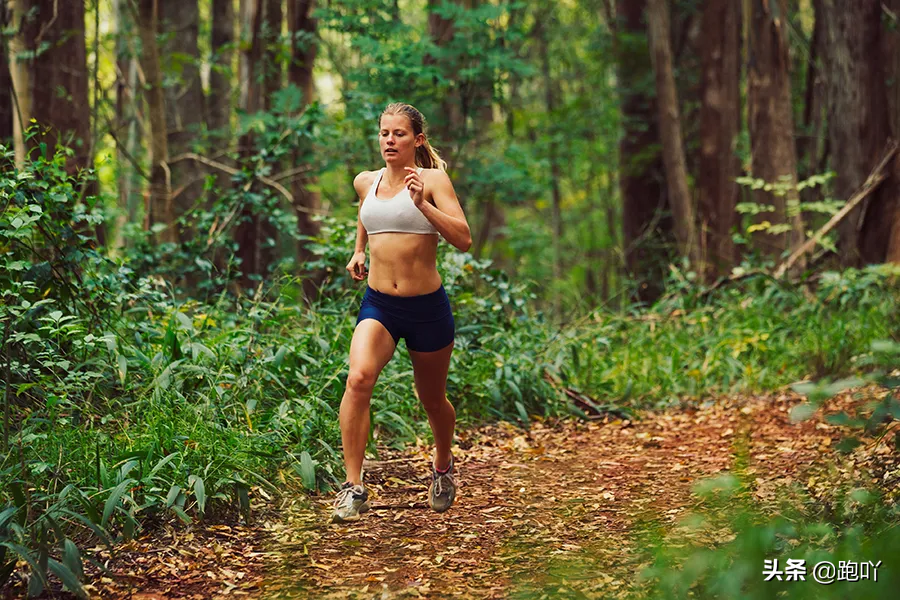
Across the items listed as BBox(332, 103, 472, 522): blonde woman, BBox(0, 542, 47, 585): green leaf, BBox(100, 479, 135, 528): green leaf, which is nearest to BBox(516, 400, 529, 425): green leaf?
BBox(332, 103, 472, 522): blonde woman

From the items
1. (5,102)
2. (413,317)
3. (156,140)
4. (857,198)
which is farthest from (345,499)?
(857,198)

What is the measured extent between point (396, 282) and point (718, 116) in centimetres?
1138

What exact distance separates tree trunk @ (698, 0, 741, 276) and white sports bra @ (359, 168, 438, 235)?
35.0ft

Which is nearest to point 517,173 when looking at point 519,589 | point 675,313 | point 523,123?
point 675,313

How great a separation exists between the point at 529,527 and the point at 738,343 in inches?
200

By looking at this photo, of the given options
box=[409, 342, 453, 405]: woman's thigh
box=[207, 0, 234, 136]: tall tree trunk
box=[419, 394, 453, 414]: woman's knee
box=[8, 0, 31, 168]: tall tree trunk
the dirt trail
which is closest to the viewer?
the dirt trail

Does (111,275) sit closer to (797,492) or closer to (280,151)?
(280,151)

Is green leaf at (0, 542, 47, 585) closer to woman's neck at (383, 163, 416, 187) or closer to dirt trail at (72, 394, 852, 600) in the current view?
dirt trail at (72, 394, 852, 600)

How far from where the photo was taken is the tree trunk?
1460 centimetres

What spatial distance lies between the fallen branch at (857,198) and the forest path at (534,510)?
386 cm

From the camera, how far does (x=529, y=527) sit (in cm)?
472

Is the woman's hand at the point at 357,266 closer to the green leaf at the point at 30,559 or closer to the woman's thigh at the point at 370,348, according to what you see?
the woman's thigh at the point at 370,348

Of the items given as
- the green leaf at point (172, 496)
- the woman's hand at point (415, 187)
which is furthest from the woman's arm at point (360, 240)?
the green leaf at point (172, 496)

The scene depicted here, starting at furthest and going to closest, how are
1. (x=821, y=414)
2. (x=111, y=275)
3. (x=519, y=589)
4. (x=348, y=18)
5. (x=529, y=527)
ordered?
(x=348, y=18) → (x=821, y=414) → (x=111, y=275) → (x=529, y=527) → (x=519, y=589)
